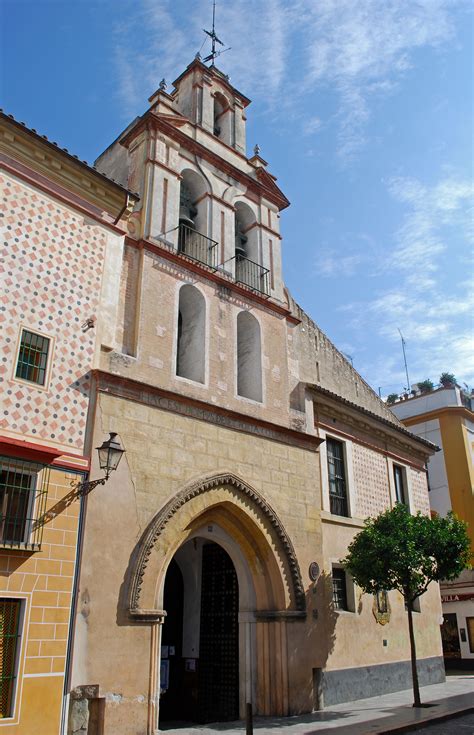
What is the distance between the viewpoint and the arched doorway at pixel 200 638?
12.4 metres

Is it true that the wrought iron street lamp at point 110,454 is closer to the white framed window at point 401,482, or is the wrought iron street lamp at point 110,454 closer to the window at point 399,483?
the white framed window at point 401,482

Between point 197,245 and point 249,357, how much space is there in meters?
2.87

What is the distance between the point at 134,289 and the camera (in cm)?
1206

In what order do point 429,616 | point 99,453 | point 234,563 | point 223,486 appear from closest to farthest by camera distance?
point 99,453
point 223,486
point 234,563
point 429,616

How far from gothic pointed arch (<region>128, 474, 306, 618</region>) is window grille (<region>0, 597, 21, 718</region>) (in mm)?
2844

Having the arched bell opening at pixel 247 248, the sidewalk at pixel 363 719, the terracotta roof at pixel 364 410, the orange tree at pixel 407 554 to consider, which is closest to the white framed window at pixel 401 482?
the terracotta roof at pixel 364 410

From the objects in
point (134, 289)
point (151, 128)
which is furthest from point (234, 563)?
point (151, 128)

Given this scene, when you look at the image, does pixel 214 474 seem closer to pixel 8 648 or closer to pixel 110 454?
pixel 110 454

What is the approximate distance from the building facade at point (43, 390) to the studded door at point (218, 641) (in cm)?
467

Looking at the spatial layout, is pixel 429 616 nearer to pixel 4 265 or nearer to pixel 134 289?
pixel 134 289

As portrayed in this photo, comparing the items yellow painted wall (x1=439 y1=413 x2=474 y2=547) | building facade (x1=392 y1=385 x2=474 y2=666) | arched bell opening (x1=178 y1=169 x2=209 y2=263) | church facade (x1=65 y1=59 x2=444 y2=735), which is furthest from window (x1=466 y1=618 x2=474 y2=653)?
arched bell opening (x1=178 y1=169 x2=209 y2=263)

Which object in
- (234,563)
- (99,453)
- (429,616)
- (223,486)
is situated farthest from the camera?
(429,616)

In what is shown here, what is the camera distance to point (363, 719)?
37.7 ft

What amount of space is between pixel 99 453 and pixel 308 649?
6469 mm
